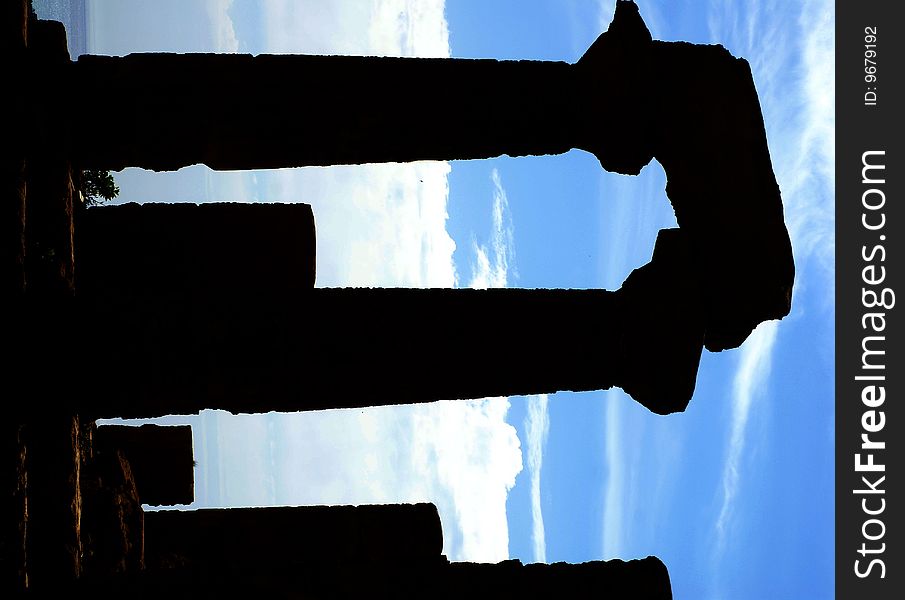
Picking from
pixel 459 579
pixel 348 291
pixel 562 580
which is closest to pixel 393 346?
pixel 348 291

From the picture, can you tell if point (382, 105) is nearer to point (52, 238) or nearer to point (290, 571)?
point (52, 238)

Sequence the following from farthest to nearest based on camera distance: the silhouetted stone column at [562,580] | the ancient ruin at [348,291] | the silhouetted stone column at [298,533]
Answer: the silhouetted stone column at [298,533] → the silhouetted stone column at [562,580] → the ancient ruin at [348,291]

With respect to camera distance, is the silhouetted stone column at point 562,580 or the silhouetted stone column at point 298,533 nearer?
the silhouetted stone column at point 562,580

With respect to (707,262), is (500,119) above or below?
above

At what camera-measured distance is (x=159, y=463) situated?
812 centimetres

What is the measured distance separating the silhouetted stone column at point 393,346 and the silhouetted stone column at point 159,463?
145 inches

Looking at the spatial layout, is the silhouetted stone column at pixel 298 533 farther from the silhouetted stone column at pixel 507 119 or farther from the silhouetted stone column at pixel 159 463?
the silhouetted stone column at pixel 507 119

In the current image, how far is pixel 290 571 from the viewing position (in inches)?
171

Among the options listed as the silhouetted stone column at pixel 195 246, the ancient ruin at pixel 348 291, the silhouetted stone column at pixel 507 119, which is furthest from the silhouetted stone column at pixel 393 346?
the silhouetted stone column at pixel 195 246

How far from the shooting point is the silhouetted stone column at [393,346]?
4.53m

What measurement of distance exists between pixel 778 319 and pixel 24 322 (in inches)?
185

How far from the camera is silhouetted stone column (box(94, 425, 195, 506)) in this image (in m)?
8.05

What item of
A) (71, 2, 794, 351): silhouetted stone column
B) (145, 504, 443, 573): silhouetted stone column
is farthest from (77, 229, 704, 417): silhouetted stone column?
(145, 504, 443, 573): silhouetted stone column
